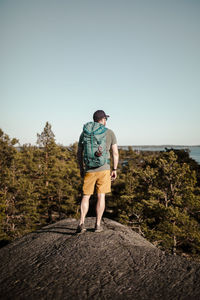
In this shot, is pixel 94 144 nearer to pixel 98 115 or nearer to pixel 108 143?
pixel 108 143

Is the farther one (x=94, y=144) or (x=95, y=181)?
(x=95, y=181)

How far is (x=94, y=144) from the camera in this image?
12.0 ft

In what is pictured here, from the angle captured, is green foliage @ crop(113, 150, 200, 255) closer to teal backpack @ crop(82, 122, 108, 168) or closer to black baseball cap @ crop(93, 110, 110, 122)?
teal backpack @ crop(82, 122, 108, 168)

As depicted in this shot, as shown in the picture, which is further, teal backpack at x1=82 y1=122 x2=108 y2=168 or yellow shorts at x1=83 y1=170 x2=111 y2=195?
yellow shorts at x1=83 y1=170 x2=111 y2=195

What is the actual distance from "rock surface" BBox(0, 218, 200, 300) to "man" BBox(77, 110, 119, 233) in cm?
90

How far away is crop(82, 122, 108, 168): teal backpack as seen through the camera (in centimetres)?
367

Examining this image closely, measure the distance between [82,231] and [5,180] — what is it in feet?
56.5

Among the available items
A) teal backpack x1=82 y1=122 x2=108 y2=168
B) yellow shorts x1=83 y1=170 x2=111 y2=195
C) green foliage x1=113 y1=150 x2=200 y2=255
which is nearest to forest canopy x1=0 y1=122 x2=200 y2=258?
green foliage x1=113 y1=150 x2=200 y2=255

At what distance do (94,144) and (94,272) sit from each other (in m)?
2.21

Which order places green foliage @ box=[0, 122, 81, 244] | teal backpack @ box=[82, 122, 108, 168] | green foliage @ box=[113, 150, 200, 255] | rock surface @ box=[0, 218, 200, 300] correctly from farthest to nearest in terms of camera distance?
green foliage @ box=[0, 122, 81, 244] → green foliage @ box=[113, 150, 200, 255] → teal backpack @ box=[82, 122, 108, 168] → rock surface @ box=[0, 218, 200, 300]

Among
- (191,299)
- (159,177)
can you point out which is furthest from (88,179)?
(159,177)

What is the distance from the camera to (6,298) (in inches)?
81.5

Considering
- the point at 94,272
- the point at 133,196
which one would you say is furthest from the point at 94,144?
the point at 133,196

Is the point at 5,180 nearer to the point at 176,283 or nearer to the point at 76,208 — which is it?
the point at 76,208
